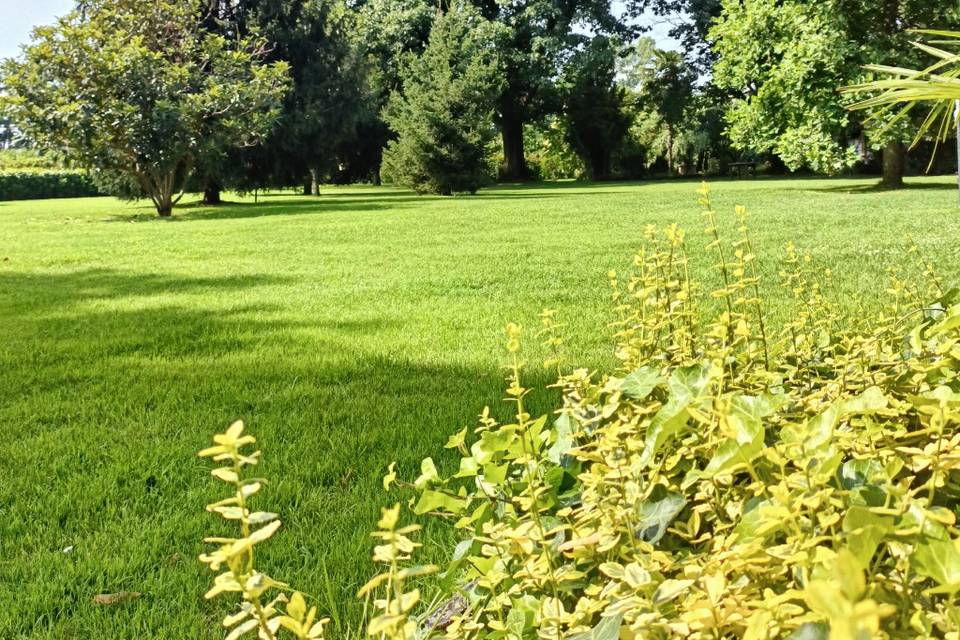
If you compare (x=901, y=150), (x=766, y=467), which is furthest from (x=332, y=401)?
(x=901, y=150)

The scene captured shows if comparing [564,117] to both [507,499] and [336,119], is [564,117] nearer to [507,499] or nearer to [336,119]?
[336,119]

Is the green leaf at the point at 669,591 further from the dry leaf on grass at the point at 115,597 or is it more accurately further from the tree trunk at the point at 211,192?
the tree trunk at the point at 211,192

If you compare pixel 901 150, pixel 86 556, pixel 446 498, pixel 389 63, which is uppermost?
pixel 389 63

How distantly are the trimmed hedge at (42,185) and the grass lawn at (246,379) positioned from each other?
3156cm

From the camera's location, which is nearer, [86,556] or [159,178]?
[86,556]

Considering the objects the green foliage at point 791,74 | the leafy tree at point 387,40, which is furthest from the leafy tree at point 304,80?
the green foliage at point 791,74

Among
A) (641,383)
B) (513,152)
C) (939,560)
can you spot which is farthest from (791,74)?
(513,152)

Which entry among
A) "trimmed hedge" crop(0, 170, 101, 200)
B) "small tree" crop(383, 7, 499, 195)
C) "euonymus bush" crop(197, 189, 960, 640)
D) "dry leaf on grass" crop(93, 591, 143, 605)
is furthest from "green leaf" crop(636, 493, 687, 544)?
"trimmed hedge" crop(0, 170, 101, 200)

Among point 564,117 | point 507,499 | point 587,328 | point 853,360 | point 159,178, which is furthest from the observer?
point 564,117

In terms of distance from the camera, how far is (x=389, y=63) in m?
31.5

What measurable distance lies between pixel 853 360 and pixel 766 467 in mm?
612

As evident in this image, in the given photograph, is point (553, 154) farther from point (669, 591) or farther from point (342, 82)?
point (669, 591)

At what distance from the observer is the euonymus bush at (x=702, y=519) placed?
820mm

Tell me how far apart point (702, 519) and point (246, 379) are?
9.17ft
